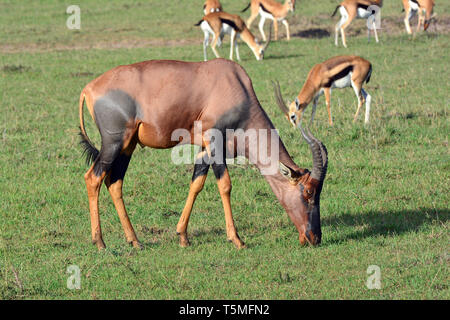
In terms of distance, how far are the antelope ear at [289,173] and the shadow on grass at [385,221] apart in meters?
0.68

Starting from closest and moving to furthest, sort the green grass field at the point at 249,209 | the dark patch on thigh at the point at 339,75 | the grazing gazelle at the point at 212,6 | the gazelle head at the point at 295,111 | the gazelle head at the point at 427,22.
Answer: the green grass field at the point at 249,209 < the gazelle head at the point at 295,111 < the dark patch on thigh at the point at 339,75 < the gazelle head at the point at 427,22 < the grazing gazelle at the point at 212,6

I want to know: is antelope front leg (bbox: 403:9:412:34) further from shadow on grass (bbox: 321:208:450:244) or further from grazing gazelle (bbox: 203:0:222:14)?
shadow on grass (bbox: 321:208:450:244)

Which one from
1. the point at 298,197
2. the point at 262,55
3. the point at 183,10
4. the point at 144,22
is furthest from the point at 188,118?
the point at 183,10

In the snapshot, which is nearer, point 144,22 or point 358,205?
point 358,205

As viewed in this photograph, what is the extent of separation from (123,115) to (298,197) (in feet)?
5.84

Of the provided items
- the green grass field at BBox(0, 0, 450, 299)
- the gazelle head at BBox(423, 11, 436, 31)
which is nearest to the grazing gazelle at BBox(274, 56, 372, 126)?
the green grass field at BBox(0, 0, 450, 299)

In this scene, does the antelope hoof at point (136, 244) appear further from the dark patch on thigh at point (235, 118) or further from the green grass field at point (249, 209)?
the dark patch on thigh at point (235, 118)

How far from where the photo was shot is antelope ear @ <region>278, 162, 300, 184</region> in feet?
22.8

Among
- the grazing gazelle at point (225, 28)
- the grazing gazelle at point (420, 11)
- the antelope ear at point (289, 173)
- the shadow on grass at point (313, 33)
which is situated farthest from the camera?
the shadow on grass at point (313, 33)

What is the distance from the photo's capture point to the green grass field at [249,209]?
615 centimetres

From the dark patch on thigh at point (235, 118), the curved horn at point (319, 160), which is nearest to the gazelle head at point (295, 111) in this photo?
the dark patch on thigh at point (235, 118)

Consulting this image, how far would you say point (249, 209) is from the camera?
328 inches
